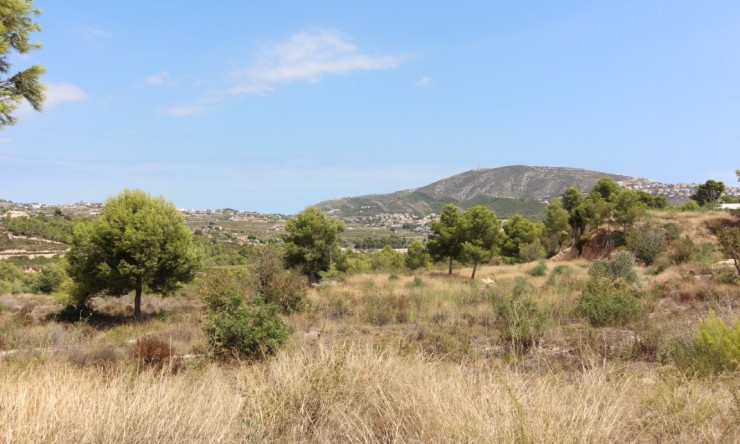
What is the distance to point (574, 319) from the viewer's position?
1133cm

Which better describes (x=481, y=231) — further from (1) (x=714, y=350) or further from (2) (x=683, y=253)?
(1) (x=714, y=350)

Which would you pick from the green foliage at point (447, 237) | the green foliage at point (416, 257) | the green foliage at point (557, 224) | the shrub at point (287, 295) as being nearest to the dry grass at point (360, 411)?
the shrub at point (287, 295)

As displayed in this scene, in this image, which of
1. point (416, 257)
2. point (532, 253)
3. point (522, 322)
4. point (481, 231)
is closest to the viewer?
point (522, 322)

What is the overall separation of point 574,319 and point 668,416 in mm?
8791

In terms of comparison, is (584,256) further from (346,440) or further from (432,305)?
(346,440)

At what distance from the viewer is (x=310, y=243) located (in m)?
32.3

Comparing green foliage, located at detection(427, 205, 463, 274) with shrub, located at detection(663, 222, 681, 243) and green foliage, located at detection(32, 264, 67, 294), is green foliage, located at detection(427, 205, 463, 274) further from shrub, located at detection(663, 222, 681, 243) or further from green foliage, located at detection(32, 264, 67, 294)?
green foliage, located at detection(32, 264, 67, 294)

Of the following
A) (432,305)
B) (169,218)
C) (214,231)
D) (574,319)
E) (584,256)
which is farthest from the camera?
(214,231)

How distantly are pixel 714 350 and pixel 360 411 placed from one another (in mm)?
4555

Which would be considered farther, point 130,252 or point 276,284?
point 130,252

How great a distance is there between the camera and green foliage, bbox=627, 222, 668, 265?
88.2 feet

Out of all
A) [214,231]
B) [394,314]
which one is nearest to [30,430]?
[394,314]

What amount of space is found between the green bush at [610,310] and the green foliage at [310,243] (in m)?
22.2

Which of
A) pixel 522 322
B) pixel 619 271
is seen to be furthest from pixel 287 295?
pixel 619 271
